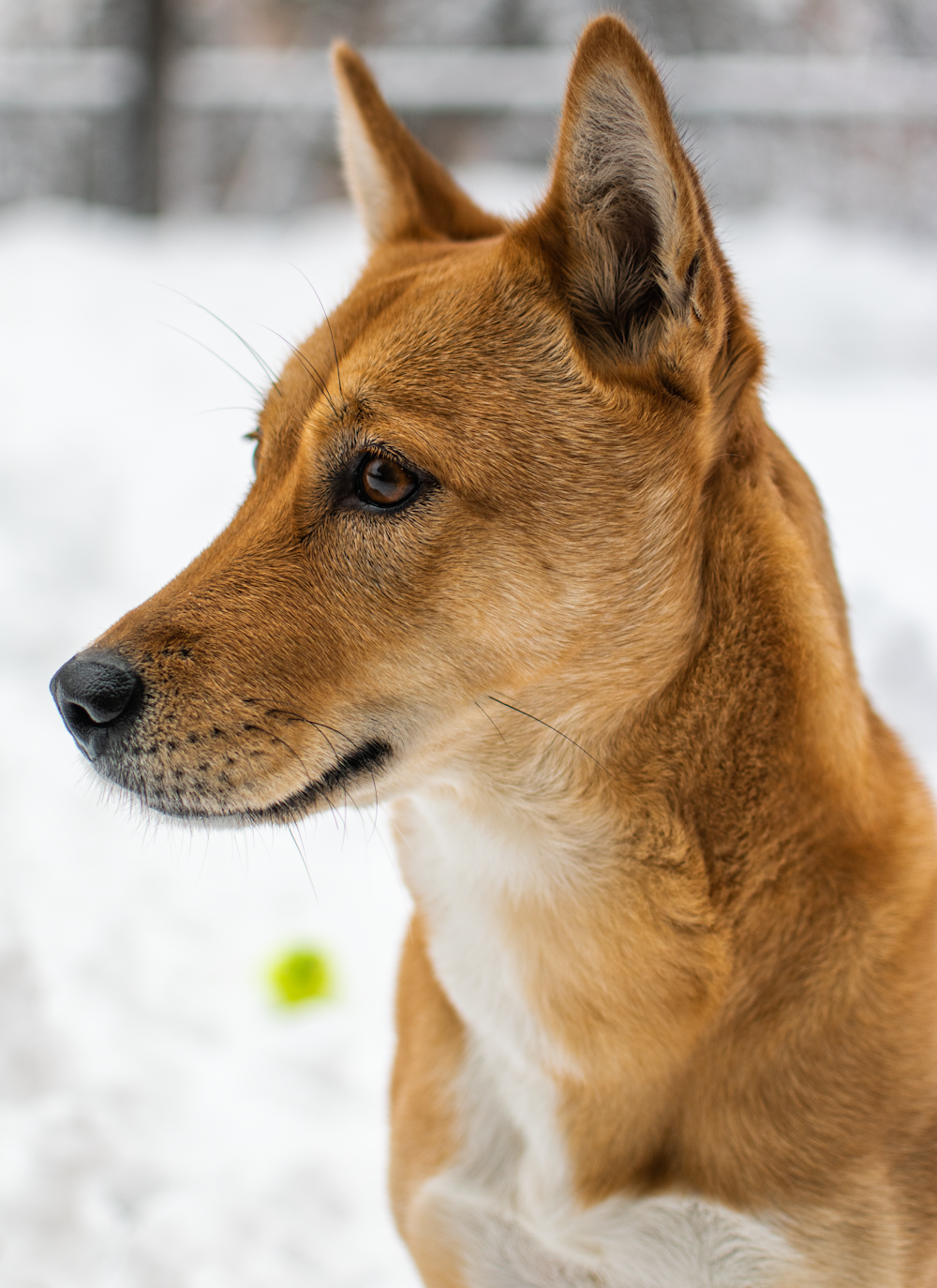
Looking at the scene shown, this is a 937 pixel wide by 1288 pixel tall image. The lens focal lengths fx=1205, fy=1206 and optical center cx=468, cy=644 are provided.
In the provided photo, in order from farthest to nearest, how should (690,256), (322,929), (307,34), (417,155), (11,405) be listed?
(307,34)
(11,405)
(322,929)
(417,155)
(690,256)

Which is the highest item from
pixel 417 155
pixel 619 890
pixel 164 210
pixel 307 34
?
pixel 307 34

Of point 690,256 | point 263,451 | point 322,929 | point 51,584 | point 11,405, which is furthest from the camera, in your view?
point 11,405

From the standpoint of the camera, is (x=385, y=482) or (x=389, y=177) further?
(x=389, y=177)

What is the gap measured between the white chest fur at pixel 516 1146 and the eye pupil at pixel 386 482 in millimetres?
449

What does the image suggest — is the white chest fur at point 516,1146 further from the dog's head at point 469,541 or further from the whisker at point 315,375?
the whisker at point 315,375

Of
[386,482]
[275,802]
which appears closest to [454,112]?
[386,482]

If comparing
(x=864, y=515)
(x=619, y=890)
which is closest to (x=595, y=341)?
(x=619, y=890)

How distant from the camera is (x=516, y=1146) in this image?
1811 millimetres

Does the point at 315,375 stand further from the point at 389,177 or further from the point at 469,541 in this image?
the point at 389,177

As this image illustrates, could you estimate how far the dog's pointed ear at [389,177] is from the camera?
208 cm

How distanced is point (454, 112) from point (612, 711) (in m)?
4.96

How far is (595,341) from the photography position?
1642mm

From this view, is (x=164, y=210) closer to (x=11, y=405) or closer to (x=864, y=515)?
(x=11, y=405)

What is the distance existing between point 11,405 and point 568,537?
390 centimetres
